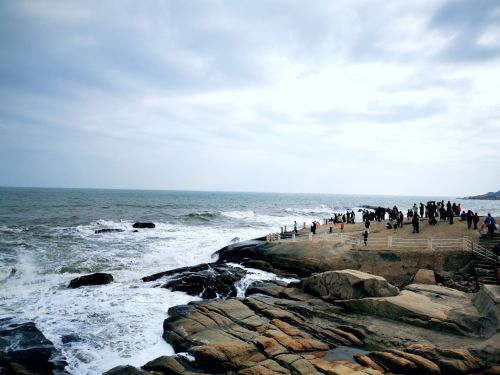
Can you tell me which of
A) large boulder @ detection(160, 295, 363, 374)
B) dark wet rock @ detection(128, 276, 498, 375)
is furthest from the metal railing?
large boulder @ detection(160, 295, 363, 374)

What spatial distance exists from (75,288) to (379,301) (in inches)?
722

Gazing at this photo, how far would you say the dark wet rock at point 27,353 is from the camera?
36.8 feet

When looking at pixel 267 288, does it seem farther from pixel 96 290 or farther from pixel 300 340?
pixel 96 290

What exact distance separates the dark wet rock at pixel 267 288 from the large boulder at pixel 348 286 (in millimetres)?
1881

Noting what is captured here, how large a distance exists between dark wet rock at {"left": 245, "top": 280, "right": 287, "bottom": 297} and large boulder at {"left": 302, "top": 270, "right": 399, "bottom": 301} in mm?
1881

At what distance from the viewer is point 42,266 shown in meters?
25.7

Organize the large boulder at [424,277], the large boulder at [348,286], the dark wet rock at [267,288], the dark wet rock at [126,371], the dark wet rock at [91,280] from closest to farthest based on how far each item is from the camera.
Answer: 1. the dark wet rock at [126,371]
2. the large boulder at [348,286]
3. the dark wet rock at [267,288]
4. the large boulder at [424,277]
5. the dark wet rock at [91,280]

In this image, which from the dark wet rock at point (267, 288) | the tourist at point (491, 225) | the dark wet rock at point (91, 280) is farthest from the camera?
the tourist at point (491, 225)

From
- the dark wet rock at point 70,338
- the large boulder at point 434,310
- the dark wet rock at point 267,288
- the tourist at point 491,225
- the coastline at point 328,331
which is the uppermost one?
the tourist at point 491,225

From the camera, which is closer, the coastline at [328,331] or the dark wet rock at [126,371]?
the dark wet rock at [126,371]

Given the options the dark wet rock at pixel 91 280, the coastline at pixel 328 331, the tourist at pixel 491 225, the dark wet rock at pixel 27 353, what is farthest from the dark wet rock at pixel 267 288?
the tourist at pixel 491 225

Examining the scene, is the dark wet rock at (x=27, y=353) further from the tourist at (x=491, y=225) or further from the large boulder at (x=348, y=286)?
the tourist at (x=491, y=225)

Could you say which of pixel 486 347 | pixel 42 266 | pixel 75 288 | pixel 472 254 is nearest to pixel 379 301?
pixel 486 347

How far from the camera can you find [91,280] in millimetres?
21406
